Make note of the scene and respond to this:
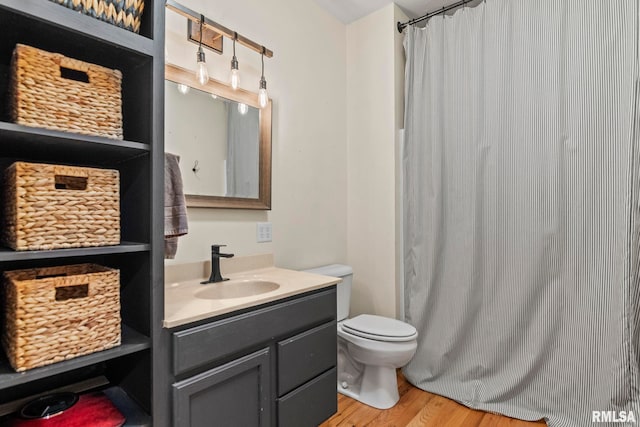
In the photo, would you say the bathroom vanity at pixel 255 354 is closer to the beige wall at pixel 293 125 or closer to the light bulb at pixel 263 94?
the beige wall at pixel 293 125

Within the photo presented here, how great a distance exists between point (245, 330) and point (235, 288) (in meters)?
0.43

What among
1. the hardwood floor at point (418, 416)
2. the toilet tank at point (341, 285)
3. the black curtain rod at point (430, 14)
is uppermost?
the black curtain rod at point (430, 14)

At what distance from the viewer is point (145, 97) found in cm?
102

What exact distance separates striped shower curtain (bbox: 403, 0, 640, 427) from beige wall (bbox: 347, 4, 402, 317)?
0.11 metres

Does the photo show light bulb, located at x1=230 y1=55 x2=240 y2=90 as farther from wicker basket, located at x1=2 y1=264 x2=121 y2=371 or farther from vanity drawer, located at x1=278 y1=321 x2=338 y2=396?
vanity drawer, located at x1=278 y1=321 x2=338 y2=396

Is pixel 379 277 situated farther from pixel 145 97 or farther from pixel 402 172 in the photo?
pixel 145 97

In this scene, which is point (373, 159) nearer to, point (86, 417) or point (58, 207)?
point (58, 207)

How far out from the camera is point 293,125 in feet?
6.95

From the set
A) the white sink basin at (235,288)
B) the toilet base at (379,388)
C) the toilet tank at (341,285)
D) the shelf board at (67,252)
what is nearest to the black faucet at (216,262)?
the white sink basin at (235,288)

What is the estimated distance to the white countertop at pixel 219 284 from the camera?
1092 millimetres

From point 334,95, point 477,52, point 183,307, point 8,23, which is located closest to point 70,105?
point 8,23

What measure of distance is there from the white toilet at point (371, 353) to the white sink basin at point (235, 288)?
0.56 m

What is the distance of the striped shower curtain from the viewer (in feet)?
5.40

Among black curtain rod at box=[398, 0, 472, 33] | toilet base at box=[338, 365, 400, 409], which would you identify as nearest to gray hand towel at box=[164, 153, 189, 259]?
toilet base at box=[338, 365, 400, 409]
